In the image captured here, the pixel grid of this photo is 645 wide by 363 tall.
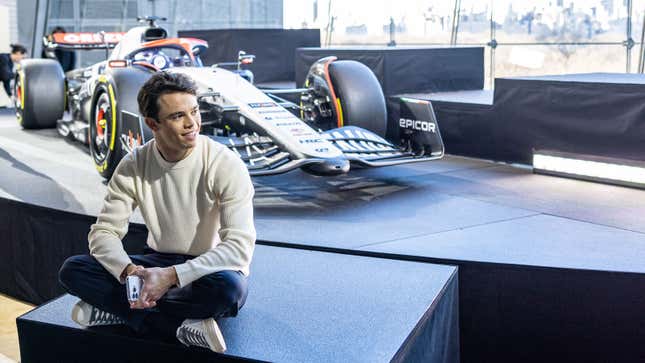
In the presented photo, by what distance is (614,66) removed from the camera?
8.38 metres

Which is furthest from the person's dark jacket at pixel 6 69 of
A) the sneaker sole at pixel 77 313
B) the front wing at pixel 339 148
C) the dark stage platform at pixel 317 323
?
the sneaker sole at pixel 77 313

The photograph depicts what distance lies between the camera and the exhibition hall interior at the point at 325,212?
2.47 metres

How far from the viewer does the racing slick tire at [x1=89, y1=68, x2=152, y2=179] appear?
16.1 ft

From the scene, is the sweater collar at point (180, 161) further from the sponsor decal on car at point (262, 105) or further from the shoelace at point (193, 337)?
the sponsor decal on car at point (262, 105)

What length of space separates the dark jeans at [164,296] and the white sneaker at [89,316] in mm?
61

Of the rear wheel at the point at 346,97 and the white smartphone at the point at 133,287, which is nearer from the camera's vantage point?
the white smartphone at the point at 133,287

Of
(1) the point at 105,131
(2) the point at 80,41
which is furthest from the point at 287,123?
(2) the point at 80,41

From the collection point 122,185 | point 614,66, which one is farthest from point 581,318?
point 614,66

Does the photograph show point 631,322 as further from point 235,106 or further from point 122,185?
point 235,106

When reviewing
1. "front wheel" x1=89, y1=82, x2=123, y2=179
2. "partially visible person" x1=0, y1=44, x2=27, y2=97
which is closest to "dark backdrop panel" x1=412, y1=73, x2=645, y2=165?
"front wheel" x1=89, y1=82, x2=123, y2=179

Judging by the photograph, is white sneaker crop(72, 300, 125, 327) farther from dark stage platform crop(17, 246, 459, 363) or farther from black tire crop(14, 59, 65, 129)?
black tire crop(14, 59, 65, 129)

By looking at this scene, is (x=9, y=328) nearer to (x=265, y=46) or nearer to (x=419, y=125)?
(x=419, y=125)

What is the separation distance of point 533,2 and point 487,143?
4365mm

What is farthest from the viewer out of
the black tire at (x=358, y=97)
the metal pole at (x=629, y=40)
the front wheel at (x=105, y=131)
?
the metal pole at (x=629, y=40)
